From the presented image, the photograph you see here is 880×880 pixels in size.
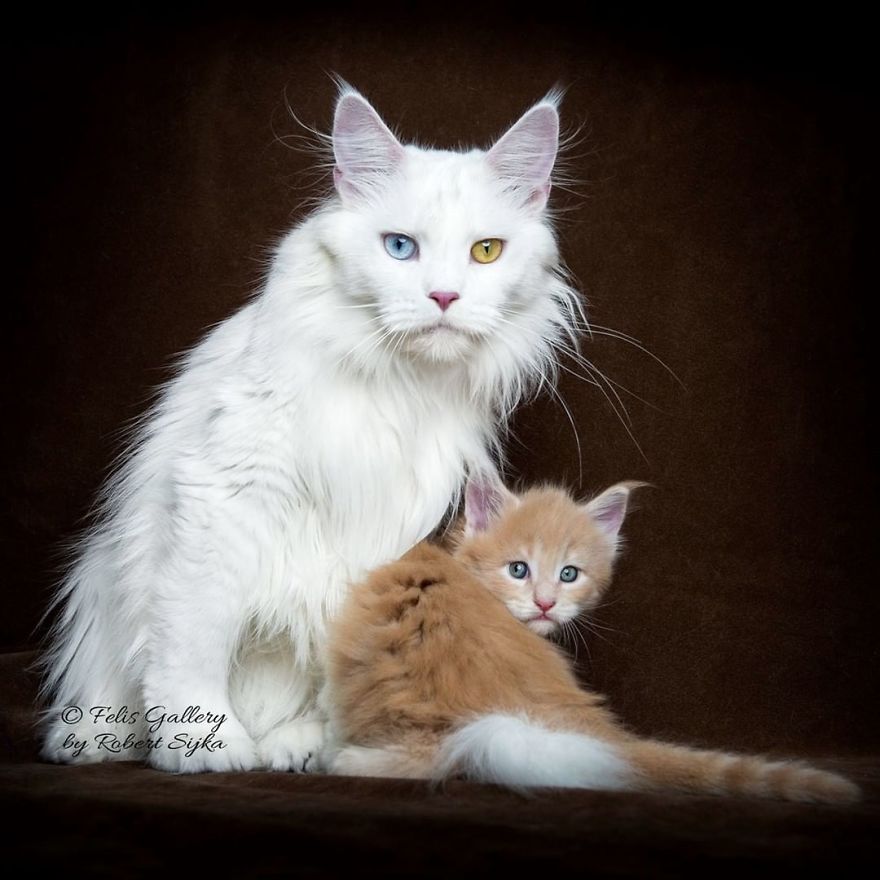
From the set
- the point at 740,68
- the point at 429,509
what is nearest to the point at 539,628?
the point at 429,509

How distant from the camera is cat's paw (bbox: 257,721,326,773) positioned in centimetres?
199

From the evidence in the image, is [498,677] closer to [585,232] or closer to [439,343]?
[439,343]

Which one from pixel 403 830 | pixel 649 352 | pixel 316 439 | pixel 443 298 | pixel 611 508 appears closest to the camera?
pixel 403 830

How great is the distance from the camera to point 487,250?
2104 millimetres

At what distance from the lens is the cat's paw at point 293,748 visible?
78.5 inches

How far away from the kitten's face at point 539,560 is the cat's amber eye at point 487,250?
1.59 ft

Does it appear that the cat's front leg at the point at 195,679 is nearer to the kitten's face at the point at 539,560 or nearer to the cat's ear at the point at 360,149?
the kitten's face at the point at 539,560

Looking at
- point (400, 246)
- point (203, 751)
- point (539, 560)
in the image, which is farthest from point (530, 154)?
point (203, 751)

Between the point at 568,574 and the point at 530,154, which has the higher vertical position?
the point at 530,154

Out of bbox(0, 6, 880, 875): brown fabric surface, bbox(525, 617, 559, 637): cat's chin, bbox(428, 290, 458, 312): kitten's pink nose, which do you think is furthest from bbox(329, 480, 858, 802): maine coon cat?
bbox(0, 6, 880, 875): brown fabric surface

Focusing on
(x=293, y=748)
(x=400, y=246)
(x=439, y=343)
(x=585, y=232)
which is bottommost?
(x=293, y=748)

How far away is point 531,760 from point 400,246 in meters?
0.94

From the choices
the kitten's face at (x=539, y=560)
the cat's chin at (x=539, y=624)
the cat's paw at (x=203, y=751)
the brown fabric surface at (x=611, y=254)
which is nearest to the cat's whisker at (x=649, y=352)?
the brown fabric surface at (x=611, y=254)

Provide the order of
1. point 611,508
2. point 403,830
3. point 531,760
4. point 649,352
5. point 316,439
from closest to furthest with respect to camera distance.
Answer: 1. point 403,830
2. point 531,760
3. point 316,439
4. point 611,508
5. point 649,352
